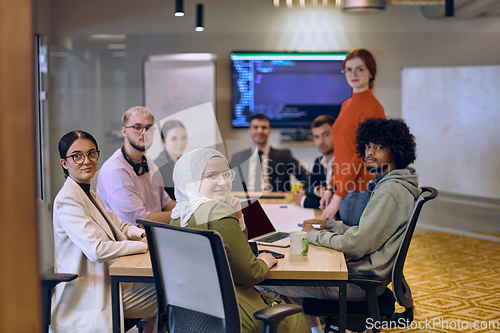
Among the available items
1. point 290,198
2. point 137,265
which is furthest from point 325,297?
point 290,198

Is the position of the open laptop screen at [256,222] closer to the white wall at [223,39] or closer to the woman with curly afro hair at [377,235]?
the woman with curly afro hair at [377,235]

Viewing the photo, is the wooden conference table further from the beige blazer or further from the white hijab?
the white hijab

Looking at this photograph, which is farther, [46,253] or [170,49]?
[170,49]

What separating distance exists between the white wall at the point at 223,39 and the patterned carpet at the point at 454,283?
1814mm

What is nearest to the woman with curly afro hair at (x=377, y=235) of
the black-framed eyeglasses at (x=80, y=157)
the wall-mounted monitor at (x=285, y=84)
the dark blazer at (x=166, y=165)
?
the dark blazer at (x=166, y=165)

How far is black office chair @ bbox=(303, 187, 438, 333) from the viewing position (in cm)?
165

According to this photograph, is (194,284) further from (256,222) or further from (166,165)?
(256,222)

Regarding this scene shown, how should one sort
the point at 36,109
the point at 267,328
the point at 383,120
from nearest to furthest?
the point at 36,109
the point at 267,328
the point at 383,120

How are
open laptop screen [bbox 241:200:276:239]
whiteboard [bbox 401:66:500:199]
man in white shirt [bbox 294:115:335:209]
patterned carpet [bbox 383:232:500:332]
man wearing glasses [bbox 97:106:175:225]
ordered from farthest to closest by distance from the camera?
1. whiteboard [bbox 401:66:500:199]
2. man in white shirt [bbox 294:115:335:209]
3. patterned carpet [bbox 383:232:500:332]
4. man wearing glasses [bbox 97:106:175:225]
5. open laptop screen [bbox 241:200:276:239]

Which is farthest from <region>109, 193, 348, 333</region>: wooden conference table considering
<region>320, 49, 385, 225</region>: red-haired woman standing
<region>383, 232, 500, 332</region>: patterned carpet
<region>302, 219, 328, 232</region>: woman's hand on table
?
<region>383, 232, 500, 332</region>: patterned carpet

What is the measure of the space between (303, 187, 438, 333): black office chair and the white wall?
3.63 m

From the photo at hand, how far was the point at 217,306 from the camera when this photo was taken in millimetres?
1335

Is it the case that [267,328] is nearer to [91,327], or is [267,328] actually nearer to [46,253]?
[91,327]

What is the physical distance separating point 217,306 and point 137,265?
44 cm
